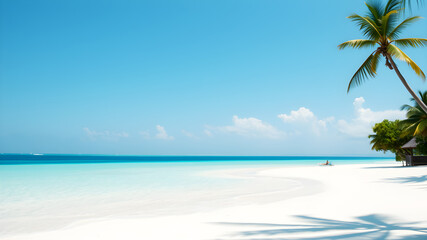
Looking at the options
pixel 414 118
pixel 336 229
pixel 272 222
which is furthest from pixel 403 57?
pixel 414 118

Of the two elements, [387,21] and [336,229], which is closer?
[336,229]

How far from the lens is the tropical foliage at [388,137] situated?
27.4 meters

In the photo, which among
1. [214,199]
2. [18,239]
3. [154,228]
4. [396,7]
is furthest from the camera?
[214,199]

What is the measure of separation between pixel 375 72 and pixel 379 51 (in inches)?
34.2

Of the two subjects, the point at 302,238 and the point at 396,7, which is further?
the point at 396,7

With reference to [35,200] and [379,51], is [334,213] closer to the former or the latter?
[379,51]

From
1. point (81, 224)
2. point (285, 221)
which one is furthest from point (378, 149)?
point (81, 224)

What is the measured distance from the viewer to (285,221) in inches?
218

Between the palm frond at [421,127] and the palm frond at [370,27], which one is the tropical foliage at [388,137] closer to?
the palm frond at [421,127]

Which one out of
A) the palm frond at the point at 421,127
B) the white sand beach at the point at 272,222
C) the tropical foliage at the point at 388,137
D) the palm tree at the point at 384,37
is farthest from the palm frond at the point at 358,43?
the tropical foliage at the point at 388,137

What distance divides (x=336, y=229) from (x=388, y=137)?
89.3 ft

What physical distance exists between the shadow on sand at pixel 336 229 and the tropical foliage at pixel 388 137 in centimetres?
2571

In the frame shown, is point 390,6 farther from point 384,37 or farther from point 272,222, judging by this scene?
point 272,222

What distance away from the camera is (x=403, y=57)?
19.4 ft
